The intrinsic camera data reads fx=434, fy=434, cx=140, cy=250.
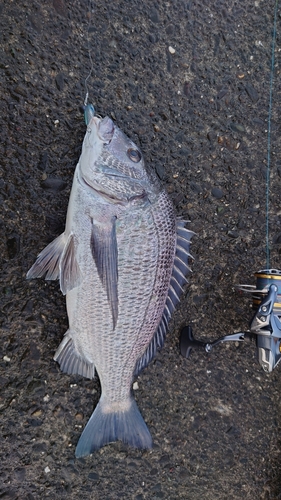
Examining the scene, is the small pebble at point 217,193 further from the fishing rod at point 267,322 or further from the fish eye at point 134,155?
the fish eye at point 134,155

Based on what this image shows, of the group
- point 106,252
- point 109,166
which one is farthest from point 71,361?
point 109,166

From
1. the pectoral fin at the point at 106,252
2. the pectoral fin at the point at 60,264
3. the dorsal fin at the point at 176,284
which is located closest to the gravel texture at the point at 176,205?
the pectoral fin at the point at 60,264

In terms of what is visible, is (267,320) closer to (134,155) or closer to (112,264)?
(112,264)

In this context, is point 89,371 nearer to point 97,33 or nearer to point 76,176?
point 76,176

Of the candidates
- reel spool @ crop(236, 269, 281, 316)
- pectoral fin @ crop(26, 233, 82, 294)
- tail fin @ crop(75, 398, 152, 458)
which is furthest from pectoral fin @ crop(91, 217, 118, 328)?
reel spool @ crop(236, 269, 281, 316)

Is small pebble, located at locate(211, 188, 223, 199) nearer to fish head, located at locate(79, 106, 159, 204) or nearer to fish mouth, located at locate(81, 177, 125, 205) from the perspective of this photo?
fish head, located at locate(79, 106, 159, 204)

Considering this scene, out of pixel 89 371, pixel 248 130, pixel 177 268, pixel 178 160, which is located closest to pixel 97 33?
pixel 178 160
